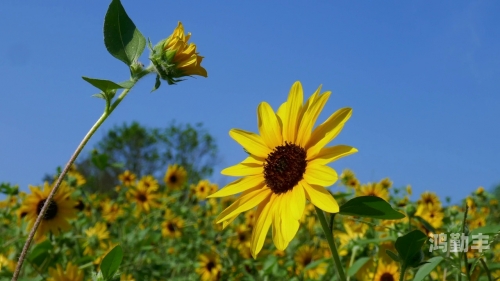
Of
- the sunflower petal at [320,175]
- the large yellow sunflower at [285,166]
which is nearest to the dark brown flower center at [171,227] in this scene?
the large yellow sunflower at [285,166]

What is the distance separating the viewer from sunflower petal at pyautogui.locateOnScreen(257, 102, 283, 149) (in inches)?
61.2

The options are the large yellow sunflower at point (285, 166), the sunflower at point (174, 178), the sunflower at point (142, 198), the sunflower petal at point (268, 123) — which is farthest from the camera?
the sunflower at point (174, 178)

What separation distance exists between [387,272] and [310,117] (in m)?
1.05

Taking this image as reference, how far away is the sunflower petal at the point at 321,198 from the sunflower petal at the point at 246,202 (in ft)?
0.50

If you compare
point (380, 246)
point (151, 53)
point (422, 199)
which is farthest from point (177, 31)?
point (422, 199)

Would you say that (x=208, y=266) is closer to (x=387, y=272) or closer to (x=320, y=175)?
(x=387, y=272)

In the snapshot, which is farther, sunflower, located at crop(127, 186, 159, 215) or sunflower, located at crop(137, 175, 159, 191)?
sunflower, located at crop(137, 175, 159, 191)

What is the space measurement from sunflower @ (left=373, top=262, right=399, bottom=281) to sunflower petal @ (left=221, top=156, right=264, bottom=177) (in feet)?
3.05

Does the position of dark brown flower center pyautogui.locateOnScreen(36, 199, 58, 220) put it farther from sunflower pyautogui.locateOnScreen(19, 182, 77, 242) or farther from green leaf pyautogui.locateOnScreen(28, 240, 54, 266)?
green leaf pyautogui.locateOnScreen(28, 240, 54, 266)

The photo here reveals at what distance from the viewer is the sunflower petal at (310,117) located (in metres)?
1.43

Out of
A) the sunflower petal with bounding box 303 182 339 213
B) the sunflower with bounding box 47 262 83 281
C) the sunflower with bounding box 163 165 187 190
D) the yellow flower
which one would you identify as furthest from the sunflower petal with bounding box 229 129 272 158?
the sunflower with bounding box 163 165 187 190

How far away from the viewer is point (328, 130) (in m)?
1.38

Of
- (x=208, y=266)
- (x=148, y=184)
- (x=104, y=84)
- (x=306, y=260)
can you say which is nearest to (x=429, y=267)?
(x=104, y=84)

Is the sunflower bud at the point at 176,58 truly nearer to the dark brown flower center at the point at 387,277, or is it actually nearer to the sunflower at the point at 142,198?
the dark brown flower center at the point at 387,277
